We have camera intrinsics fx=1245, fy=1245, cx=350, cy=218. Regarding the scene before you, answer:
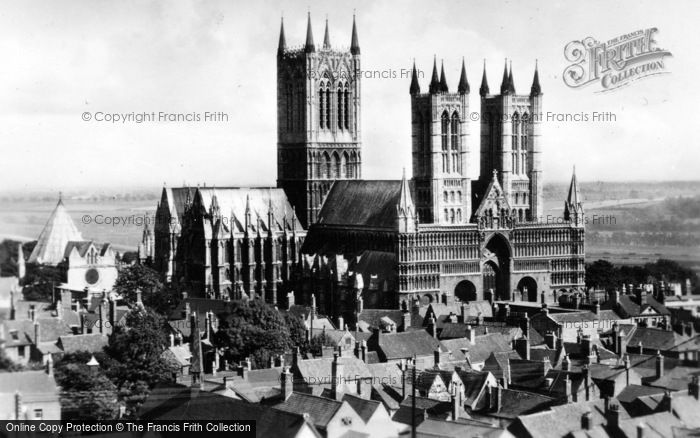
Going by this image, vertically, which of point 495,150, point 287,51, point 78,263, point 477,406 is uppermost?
point 287,51

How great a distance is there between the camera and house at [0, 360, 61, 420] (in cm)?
4122

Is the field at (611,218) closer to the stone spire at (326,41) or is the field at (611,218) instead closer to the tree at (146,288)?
the tree at (146,288)

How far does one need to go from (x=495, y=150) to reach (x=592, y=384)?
257ft

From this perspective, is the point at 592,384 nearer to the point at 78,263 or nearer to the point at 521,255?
the point at 78,263

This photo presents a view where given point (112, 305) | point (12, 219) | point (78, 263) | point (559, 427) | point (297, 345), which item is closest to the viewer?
point (12, 219)

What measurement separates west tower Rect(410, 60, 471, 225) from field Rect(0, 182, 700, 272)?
46.2 ft

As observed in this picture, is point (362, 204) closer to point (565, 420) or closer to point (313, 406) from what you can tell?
point (313, 406)

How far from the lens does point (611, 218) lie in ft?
388

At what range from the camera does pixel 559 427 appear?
5612 cm

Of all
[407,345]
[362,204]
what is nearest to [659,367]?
[407,345]

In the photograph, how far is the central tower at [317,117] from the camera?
14800 cm

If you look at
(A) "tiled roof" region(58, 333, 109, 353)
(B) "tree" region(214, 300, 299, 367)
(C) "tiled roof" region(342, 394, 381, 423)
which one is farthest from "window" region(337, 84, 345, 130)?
(C) "tiled roof" region(342, 394, 381, 423)

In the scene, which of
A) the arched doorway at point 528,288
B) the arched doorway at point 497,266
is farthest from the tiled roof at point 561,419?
the arched doorway at point 528,288

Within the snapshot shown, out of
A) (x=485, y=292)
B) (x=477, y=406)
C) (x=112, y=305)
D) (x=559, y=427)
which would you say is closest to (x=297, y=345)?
(x=112, y=305)
